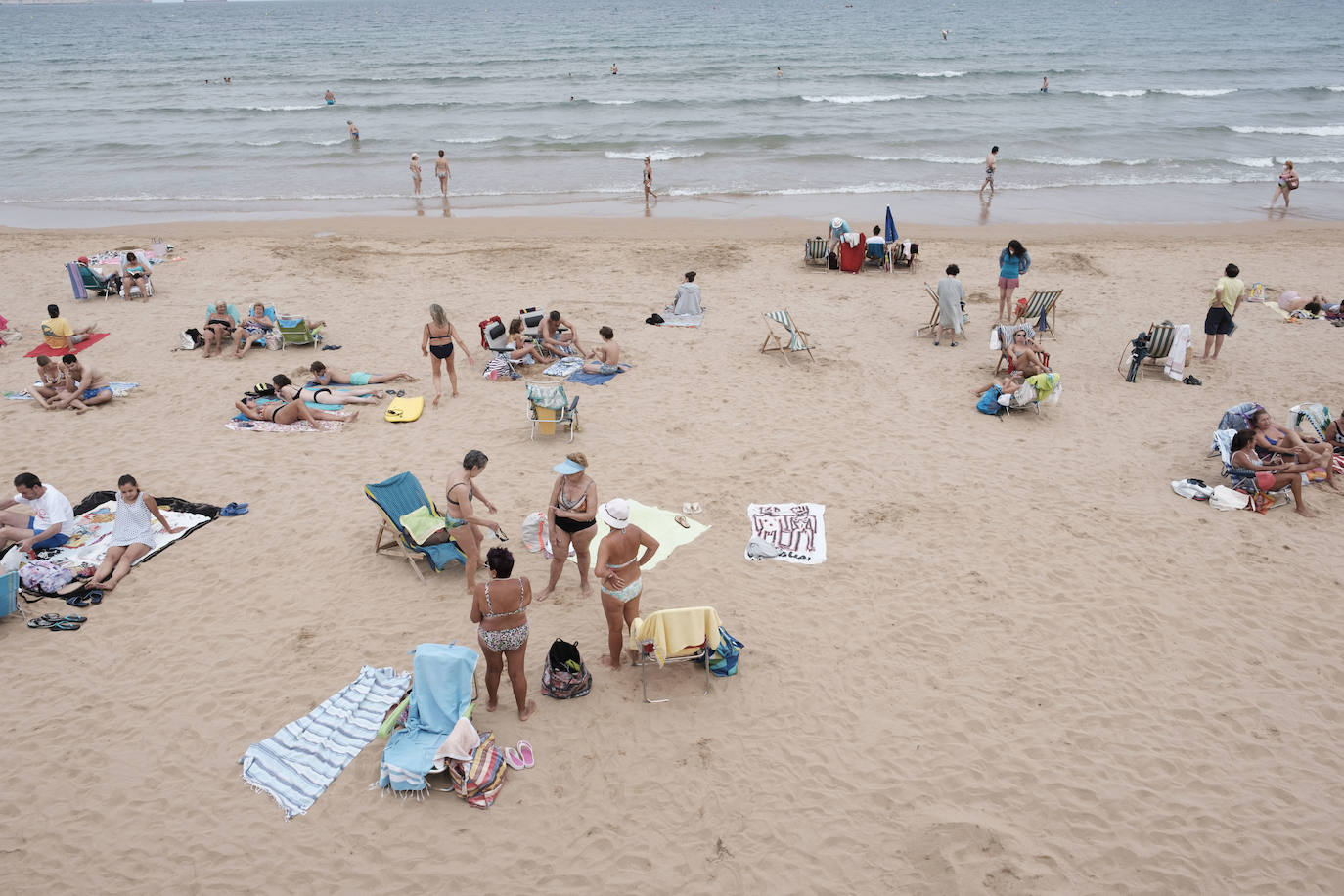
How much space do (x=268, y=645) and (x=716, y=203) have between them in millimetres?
18977

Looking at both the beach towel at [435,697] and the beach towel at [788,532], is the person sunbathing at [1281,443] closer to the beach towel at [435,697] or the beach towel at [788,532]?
the beach towel at [788,532]

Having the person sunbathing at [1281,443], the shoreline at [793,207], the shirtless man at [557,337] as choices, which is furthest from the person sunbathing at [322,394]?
the shoreline at [793,207]

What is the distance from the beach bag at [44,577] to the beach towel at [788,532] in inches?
239

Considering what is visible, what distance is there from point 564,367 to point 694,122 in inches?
989

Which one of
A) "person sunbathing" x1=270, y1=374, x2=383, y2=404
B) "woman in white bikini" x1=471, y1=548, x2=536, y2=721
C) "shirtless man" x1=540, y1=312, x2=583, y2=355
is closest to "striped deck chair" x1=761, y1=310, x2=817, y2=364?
"shirtless man" x1=540, y1=312, x2=583, y2=355

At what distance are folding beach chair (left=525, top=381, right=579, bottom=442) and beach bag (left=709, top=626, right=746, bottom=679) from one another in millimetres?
4221

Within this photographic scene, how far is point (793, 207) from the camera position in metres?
22.2

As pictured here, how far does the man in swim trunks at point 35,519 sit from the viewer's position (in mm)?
7477

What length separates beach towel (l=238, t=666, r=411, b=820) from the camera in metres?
5.23

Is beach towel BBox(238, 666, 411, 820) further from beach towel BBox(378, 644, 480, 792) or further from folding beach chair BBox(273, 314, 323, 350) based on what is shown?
folding beach chair BBox(273, 314, 323, 350)

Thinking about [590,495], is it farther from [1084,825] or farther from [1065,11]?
[1065,11]

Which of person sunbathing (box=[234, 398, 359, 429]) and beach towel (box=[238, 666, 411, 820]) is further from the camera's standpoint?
person sunbathing (box=[234, 398, 359, 429])

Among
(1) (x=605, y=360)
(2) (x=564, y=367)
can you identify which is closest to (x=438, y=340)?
(2) (x=564, y=367)

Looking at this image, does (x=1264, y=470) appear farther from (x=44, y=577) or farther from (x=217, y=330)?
(x=217, y=330)
